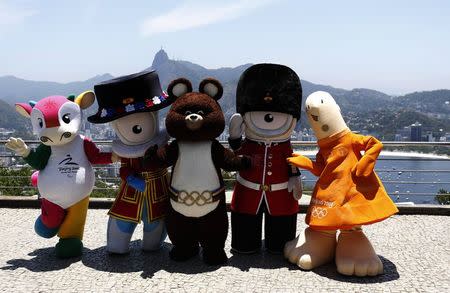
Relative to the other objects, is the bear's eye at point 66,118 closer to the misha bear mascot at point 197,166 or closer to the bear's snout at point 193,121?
the misha bear mascot at point 197,166

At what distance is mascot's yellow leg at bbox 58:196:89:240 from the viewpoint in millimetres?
5102

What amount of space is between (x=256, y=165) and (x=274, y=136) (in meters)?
0.38

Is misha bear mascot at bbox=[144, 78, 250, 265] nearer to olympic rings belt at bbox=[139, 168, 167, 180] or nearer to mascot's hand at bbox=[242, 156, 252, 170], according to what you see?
mascot's hand at bbox=[242, 156, 252, 170]

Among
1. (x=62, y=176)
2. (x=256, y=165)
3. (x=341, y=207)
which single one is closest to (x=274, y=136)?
(x=256, y=165)

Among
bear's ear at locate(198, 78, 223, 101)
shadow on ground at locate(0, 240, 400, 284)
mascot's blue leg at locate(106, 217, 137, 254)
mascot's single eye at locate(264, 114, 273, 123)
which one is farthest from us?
mascot's blue leg at locate(106, 217, 137, 254)

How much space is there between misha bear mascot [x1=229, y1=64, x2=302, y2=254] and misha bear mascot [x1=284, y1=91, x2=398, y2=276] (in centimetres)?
22

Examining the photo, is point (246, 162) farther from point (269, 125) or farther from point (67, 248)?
point (67, 248)

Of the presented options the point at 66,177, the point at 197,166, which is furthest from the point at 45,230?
the point at 197,166

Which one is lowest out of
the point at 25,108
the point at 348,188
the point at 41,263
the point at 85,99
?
the point at 41,263

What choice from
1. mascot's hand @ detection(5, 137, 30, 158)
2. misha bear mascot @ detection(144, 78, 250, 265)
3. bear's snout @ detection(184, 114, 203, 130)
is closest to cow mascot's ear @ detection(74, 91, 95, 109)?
mascot's hand @ detection(5, 137, 30, 158)

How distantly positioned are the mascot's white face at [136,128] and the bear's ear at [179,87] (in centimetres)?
38

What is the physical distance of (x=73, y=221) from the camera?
16.8 feet

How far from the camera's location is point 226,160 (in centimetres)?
479

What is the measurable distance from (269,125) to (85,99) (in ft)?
7.23
